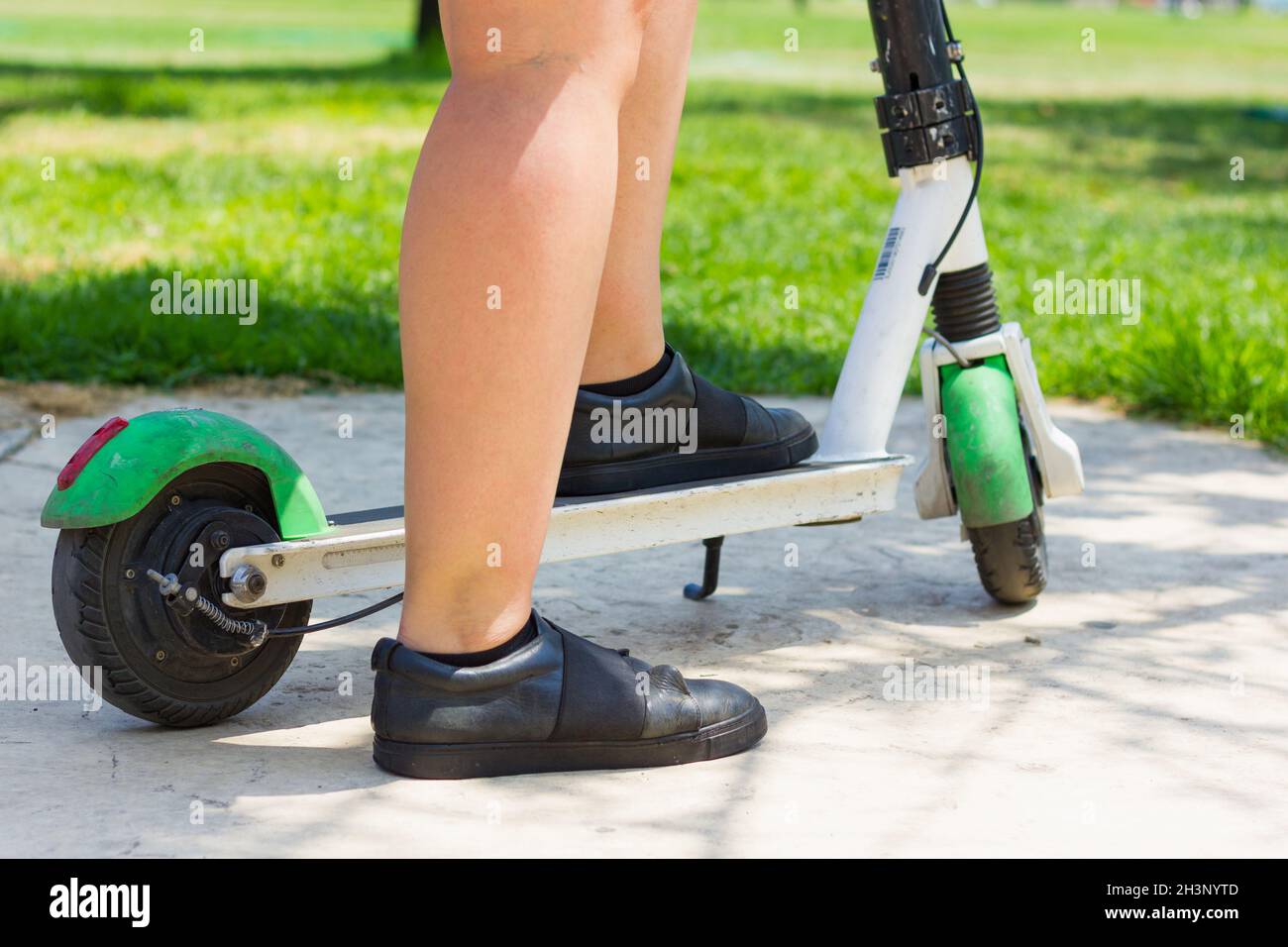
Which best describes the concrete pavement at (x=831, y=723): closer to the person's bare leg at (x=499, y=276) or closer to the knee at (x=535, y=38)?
the person's bare leg at (x=499, y=276)

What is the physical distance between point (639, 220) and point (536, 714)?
0.79 meters

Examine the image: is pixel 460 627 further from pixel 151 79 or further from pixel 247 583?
pixel 151 79

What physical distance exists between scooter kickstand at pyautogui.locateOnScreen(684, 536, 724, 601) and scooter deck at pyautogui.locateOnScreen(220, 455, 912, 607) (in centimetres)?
19

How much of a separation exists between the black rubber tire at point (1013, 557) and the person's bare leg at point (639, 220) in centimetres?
65

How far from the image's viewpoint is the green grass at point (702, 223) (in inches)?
163

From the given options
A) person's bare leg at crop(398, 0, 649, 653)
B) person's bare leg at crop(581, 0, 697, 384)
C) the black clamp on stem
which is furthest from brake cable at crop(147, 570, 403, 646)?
the black clamp on stem

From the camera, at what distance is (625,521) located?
7.05 ft

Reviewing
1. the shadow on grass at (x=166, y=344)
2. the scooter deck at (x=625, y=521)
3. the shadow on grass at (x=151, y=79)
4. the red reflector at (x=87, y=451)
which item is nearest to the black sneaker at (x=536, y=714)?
the scooter deck at (x=625, y=521)

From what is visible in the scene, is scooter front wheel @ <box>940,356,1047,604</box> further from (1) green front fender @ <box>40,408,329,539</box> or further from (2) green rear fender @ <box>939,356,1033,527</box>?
(1) green front fender @ <box>40,408,329,539</box>

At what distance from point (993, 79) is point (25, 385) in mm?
13568
